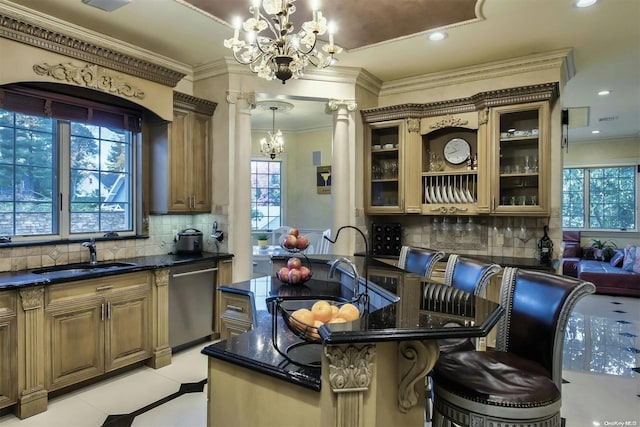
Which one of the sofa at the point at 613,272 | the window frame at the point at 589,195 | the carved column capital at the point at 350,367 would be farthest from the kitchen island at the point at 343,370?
the window frame at the point at 589,195

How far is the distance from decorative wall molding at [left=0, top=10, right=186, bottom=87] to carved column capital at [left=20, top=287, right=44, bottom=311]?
176 centimetres

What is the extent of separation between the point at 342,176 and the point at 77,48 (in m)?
2.69

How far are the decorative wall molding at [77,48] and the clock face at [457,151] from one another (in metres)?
2.97

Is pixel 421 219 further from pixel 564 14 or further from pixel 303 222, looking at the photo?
pixel 303 222

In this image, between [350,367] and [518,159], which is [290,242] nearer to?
[350,367]

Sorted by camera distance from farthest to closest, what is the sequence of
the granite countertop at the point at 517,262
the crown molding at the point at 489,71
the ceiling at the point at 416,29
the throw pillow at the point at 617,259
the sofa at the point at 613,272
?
the throw pillow at the point at 617,259
the sofa at the point at 613,272
the crown molding at the point at 489,71
the granite countertop at the point at 517,262
the ceiling at the point at 416,29

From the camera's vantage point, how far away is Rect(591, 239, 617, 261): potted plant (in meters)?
7.48

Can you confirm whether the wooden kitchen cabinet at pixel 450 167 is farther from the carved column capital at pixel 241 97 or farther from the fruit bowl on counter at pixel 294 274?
the fruit bowl on counter at pixel 294 274

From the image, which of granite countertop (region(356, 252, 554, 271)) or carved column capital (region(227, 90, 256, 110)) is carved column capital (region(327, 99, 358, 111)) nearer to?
carved column capital (region(227, 90, 256, 110))

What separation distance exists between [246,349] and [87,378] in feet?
7.52

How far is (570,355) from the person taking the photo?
3643 millimetres

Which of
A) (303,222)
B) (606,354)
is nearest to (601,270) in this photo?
(606,354)

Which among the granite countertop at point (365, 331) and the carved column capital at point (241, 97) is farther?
the carved column capital at point (241, 97)

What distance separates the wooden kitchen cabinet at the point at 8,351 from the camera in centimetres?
248
